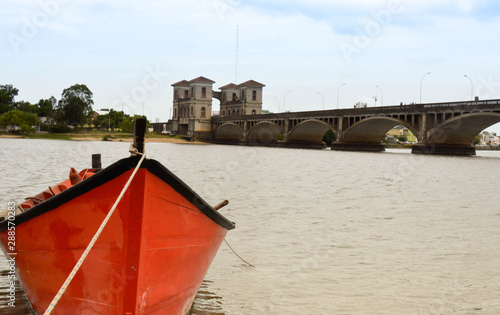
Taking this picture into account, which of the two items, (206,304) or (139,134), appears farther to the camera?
(206,304)

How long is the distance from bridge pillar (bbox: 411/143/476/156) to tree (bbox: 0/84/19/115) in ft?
304

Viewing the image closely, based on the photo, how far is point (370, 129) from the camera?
75.7 meters

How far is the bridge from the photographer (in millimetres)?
56250

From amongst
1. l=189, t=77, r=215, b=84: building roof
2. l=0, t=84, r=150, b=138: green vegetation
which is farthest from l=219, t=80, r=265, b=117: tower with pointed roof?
l=0, t=84, r=150, b=138: green vegetation

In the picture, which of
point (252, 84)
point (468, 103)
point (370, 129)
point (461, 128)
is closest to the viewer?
point (468, 103)

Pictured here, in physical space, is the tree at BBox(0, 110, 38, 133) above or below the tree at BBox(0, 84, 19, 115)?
below

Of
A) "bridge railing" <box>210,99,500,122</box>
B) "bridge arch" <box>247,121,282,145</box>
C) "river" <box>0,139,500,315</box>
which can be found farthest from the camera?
"bridge arch" <box>247,121,282,145</box>

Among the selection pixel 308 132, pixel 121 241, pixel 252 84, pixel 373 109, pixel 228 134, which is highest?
pixel 252 84

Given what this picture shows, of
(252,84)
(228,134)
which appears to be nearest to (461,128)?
(228,134)

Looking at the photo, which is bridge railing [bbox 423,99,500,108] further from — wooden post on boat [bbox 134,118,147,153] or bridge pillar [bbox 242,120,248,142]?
wooden post on boat [bbox 134,118,147,153]

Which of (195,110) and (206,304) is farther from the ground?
(195,110)

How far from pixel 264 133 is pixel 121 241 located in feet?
329

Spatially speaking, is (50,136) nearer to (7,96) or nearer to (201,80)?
(7,96)

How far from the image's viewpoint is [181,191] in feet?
17.2
